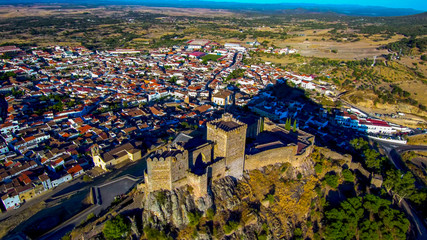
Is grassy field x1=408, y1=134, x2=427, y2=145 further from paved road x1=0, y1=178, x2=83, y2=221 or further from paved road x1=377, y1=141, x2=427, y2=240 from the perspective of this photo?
paved road x1=0, y1=178, x2=83, y2=221

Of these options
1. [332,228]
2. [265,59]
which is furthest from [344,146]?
[265,59]

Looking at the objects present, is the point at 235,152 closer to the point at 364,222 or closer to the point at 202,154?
the point at 202,154

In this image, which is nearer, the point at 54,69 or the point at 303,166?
the point at 303,166

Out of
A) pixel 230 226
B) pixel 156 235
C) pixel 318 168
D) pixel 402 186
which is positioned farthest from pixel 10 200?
pixel 402 186

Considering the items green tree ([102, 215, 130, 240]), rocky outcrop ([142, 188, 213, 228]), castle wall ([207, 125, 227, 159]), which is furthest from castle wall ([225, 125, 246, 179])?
green tree ([102, 215, 130, 240])

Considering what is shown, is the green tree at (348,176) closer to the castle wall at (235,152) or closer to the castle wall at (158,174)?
the castle wall at (235,152)

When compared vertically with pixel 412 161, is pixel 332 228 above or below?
above

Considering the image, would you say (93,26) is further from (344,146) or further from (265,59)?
(344,146)
